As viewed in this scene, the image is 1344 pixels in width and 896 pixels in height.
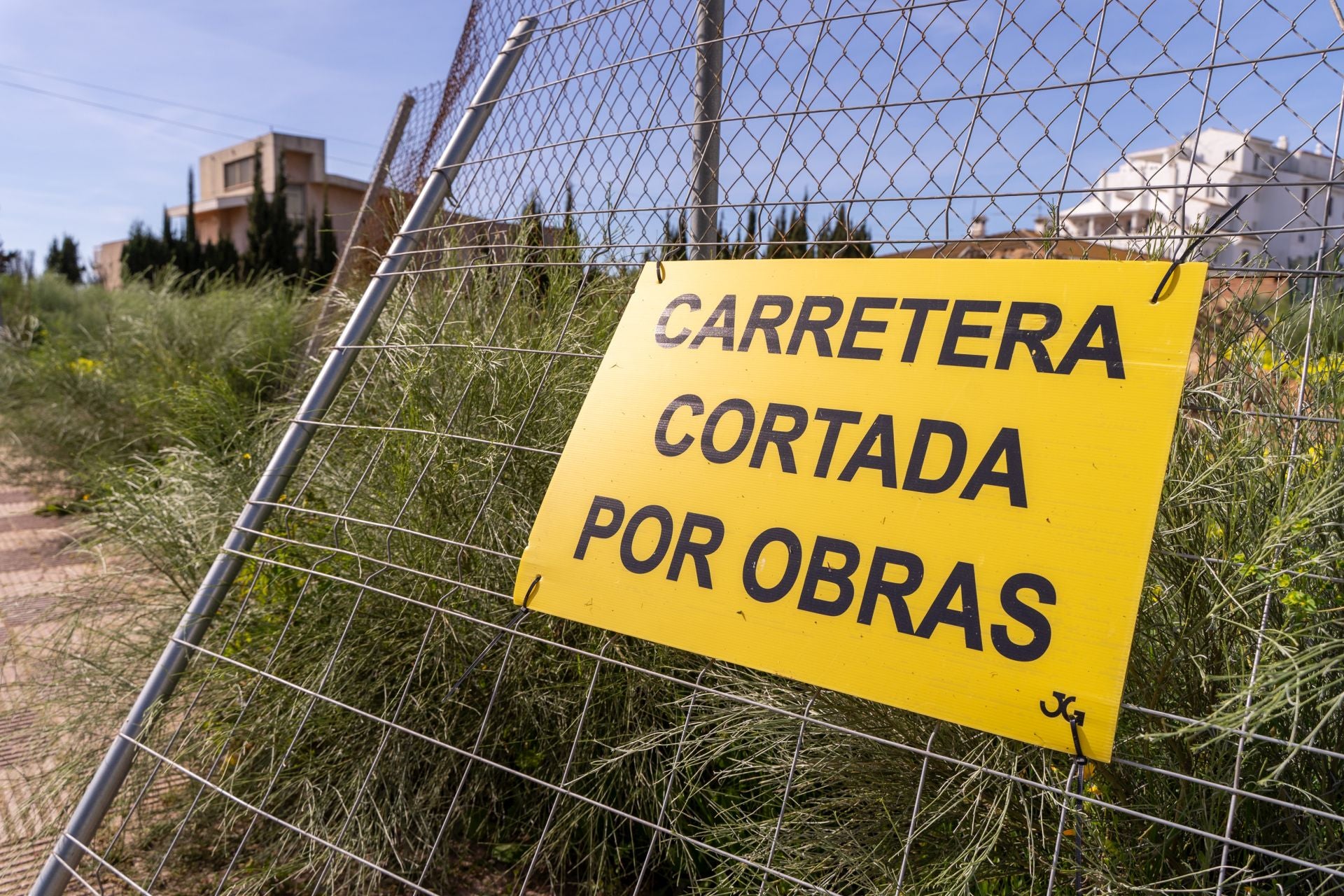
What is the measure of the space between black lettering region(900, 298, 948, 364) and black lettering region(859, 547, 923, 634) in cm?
35

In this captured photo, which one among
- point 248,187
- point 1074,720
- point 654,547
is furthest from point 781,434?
point 248,187

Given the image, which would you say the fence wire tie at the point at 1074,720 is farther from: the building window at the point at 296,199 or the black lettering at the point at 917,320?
the building window at the point at 296,199

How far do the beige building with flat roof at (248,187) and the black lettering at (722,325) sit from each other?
31.9 m

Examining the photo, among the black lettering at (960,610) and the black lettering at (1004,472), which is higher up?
the black lettering at (1004,472)

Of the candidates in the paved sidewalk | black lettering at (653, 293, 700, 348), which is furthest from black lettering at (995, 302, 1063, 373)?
the paved sidewalk

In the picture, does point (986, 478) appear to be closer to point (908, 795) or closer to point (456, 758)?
point (908, 795)

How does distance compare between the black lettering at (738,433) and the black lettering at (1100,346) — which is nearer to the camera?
the black lettering at (1100,346)

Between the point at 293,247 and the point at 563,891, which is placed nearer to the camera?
the point at 563,891

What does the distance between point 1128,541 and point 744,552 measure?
1.96ft

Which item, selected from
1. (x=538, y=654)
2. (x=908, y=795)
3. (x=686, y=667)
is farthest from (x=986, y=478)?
(x=538, y=654)

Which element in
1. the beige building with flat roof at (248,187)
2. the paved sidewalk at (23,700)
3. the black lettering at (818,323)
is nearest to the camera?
the black lettering at (818,323)

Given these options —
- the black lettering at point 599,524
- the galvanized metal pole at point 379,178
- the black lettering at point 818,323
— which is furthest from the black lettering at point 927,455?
the galvanized metal pole at point 379,178

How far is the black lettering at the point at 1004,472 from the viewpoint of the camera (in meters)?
1.42

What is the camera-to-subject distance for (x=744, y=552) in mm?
1606
